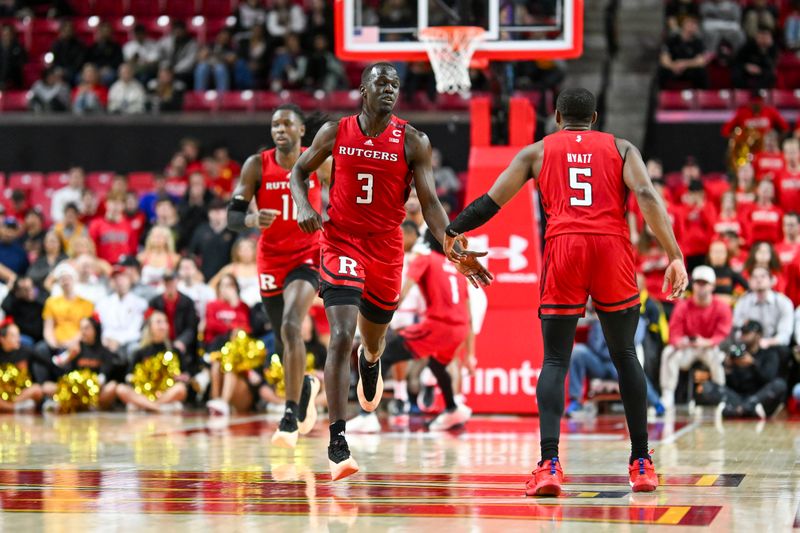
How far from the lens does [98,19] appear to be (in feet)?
72.3

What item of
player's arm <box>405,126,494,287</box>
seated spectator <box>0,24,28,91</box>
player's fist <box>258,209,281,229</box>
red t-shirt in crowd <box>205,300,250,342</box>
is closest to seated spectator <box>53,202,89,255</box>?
red t-shirt in crowd <box>205,300,250,342</box>

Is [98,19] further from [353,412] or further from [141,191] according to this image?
[353,412]

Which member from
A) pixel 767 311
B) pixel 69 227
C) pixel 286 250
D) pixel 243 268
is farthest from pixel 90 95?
pixel 286 250

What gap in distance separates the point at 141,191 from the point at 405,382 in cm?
733

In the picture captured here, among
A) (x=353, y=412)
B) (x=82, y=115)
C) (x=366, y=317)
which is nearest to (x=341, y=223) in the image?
(x=366, y=317)

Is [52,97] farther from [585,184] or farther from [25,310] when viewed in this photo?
[585,184]

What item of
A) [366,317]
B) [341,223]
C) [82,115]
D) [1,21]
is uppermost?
[1,21]

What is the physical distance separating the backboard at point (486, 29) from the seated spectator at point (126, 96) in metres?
7.54

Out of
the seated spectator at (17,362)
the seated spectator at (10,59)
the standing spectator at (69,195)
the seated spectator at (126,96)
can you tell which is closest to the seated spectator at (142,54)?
the seated spectator at (126,96)

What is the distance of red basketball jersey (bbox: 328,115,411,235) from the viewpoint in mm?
7441

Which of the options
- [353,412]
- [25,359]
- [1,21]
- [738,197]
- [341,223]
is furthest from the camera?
[1,21]

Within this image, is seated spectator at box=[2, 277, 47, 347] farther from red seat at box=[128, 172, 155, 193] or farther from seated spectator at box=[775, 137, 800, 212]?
seated spectator at box=[775, 137, 800, 212]

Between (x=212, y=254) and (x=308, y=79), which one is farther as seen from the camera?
(x=308, y=79)

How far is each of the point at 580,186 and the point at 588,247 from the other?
34 cm
